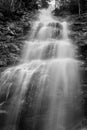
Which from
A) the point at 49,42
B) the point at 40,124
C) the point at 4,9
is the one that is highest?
the point at 4,9

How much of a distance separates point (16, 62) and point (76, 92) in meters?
4.63

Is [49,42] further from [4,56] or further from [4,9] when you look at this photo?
[4,9]

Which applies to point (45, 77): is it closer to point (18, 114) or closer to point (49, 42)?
point (18, 114)

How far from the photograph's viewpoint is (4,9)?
48.2 feet

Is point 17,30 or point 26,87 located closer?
point 26,87

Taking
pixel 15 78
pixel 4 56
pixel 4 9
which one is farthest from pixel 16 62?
pixel 4 9

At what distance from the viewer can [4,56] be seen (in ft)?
34.3

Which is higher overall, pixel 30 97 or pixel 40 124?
pixel 30 97

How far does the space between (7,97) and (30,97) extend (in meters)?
1.06

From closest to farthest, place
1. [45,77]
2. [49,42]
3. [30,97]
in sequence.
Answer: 1. [30,97]
2. [45,77]
3. [49,42]

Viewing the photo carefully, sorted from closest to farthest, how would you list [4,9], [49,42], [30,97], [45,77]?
[30,97]
[45,77]
[49,42]
[4,9]

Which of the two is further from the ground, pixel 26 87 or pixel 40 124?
pixel 26 87

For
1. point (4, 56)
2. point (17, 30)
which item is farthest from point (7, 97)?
point (17, 30)

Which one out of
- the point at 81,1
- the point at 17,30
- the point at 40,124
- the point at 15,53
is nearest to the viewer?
the point at 40,124
